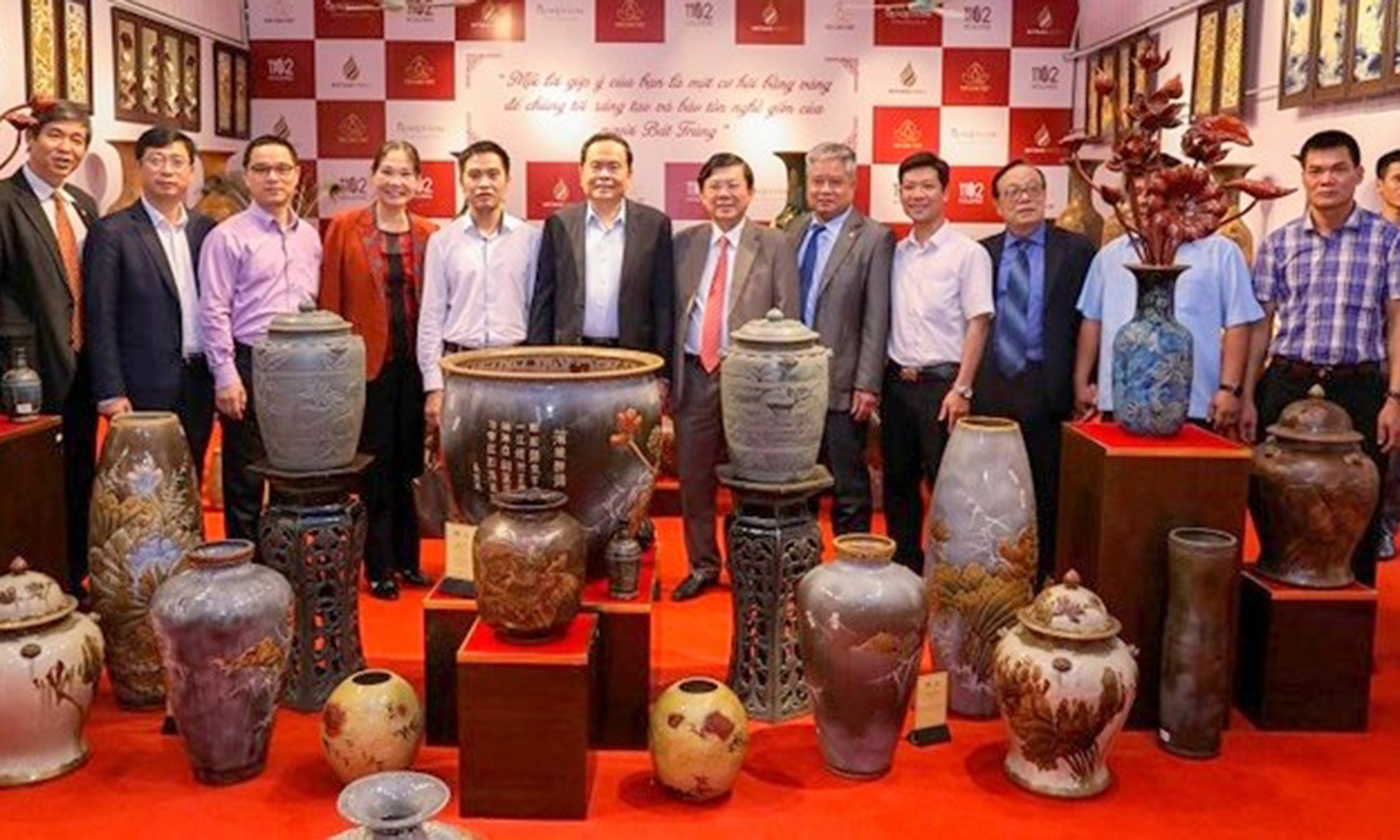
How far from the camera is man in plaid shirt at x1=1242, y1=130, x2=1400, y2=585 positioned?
3783mm

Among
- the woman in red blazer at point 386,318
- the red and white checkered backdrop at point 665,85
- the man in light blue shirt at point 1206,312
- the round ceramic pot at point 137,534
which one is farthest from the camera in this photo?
the red and white checkered backdrop at point 665,85

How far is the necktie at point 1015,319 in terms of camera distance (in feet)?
13.5

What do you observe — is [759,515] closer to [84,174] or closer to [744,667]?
[744,667]

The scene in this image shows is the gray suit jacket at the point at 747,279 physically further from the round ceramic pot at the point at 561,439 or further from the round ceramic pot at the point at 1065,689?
the round ceramic pot at the point at 1065,689

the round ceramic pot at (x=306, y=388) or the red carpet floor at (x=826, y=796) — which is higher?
the round ceramic pot at (x=306, y=388)

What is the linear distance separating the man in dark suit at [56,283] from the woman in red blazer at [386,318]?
68cm

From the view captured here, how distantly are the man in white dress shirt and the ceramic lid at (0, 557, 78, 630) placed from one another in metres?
2.30

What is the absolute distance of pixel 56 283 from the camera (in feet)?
12.3

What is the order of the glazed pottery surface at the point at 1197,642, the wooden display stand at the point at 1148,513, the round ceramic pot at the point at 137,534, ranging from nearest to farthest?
the glazed pottery surface at the point at 1197,642, the wooden display stand at the point at 1148,513, the round ceramic pot at the point at 137,534

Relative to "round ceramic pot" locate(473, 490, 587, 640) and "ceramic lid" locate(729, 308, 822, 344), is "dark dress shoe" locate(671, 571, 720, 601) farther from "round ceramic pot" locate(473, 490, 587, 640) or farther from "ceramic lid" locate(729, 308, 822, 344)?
"round ceramic pot" locate(473, 490, 587, 640)

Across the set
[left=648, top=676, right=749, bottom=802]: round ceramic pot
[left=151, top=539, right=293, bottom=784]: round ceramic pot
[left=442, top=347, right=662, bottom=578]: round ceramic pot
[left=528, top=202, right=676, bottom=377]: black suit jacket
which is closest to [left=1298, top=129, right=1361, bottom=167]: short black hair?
[left=528, top=202, right=676, bottom=377]: black suit jacket

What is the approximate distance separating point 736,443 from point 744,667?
1.71 feet

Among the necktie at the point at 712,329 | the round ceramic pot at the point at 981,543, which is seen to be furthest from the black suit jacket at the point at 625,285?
the round ceramic pot at the point at 981,543

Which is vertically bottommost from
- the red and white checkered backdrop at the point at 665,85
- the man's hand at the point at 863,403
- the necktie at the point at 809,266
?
the man's hand at the point at 863,403
